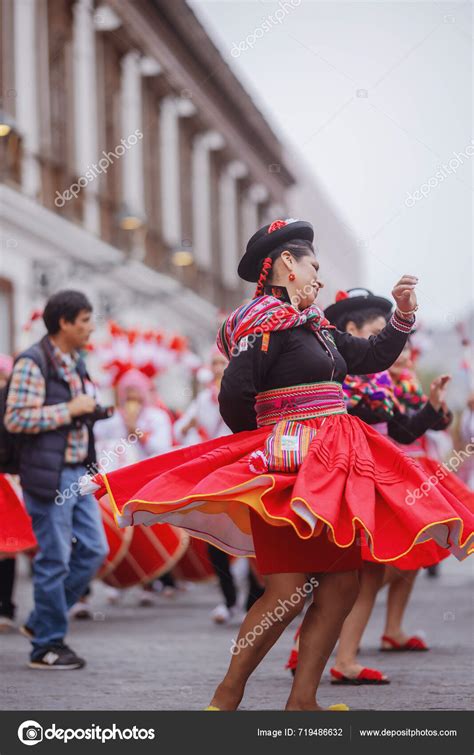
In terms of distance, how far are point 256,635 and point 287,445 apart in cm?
63

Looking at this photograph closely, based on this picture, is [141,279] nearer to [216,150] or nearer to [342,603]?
[216,150]

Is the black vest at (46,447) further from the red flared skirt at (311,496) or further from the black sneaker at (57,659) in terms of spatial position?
the red flared skirt at (311,496)

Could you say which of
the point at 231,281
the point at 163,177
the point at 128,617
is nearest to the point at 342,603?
the point at 128,617

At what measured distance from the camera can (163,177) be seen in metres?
31.8

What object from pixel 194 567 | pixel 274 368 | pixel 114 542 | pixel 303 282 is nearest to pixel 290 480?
pixel 274 368

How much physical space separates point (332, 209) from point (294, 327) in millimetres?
59103

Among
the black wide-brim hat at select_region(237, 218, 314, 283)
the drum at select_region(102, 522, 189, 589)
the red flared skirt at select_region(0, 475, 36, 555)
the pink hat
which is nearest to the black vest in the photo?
the red flared skirt at select_region(0, 475, 36, 555)

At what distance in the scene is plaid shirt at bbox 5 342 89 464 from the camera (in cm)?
717

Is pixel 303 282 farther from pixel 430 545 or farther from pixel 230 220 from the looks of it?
pixel 230 220

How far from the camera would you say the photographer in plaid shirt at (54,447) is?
23.4 feet

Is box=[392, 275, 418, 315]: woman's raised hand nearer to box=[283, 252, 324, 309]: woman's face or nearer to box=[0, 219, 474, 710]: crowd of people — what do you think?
box=[0, 219, 474, 710]: crowd of people

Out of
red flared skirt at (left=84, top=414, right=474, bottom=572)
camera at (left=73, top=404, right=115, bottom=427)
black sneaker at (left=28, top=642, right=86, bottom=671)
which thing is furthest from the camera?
camera at (left=73, top=404, right=115, bottom=427)

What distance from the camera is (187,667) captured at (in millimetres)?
7105

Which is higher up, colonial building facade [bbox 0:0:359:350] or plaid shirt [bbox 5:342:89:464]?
colonial building facade [bbox 0:0:359:350]
